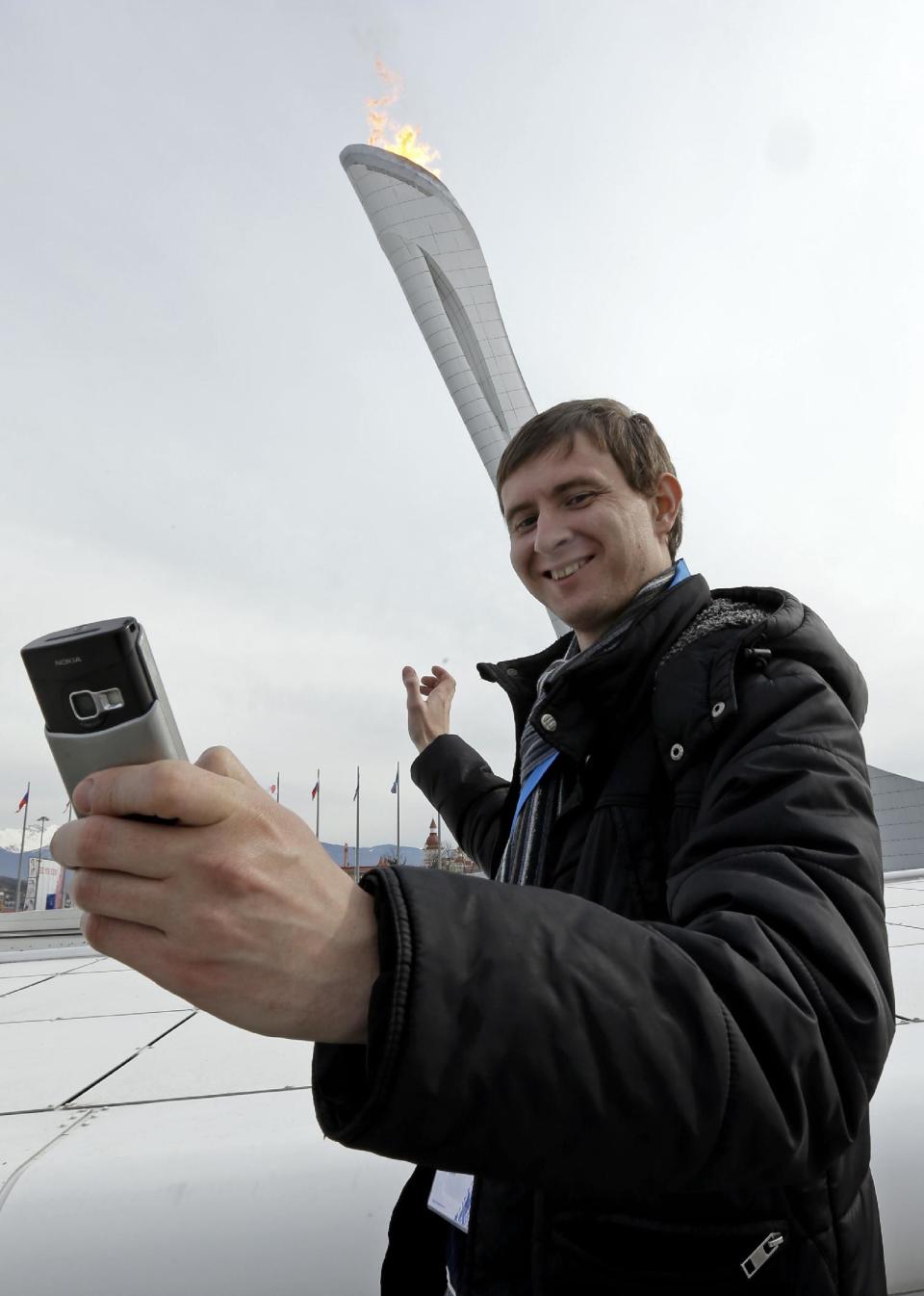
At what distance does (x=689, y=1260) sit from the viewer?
943 mm

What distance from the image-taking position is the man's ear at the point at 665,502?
1.74 m

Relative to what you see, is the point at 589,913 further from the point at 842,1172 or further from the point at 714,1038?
the point at 842,1172

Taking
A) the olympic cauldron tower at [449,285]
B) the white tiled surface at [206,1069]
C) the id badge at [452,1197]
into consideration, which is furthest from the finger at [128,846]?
the olympic cauldron tower at [449,285]

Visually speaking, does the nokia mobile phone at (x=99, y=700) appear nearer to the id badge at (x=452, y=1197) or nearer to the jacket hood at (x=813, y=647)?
the jacket hood at (x=813, y=647)

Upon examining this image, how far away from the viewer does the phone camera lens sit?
2.16 ft

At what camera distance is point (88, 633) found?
67 centimetres

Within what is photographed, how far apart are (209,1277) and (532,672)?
146 centimetres

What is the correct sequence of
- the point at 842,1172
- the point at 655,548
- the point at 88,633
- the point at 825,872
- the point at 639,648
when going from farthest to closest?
the point at 655,548
the point at 639,648
the point at 842,1172
the point at 825,872
the point at 88,633

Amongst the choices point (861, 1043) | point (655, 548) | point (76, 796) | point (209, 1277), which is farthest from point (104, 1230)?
point (655, 548)

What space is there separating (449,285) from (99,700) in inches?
875

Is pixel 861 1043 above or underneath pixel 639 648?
underneath

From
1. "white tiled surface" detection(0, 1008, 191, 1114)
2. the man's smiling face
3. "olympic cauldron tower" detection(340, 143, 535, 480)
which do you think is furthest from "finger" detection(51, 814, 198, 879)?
"olympic cauldron tower" detection(340, 143, 535, 480)

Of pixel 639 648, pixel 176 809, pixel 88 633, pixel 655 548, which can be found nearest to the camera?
pixel 176 809

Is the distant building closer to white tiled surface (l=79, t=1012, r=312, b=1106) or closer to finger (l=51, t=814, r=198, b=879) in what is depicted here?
white tiled surface (l=79, t=1012, r=312, b=1106)
